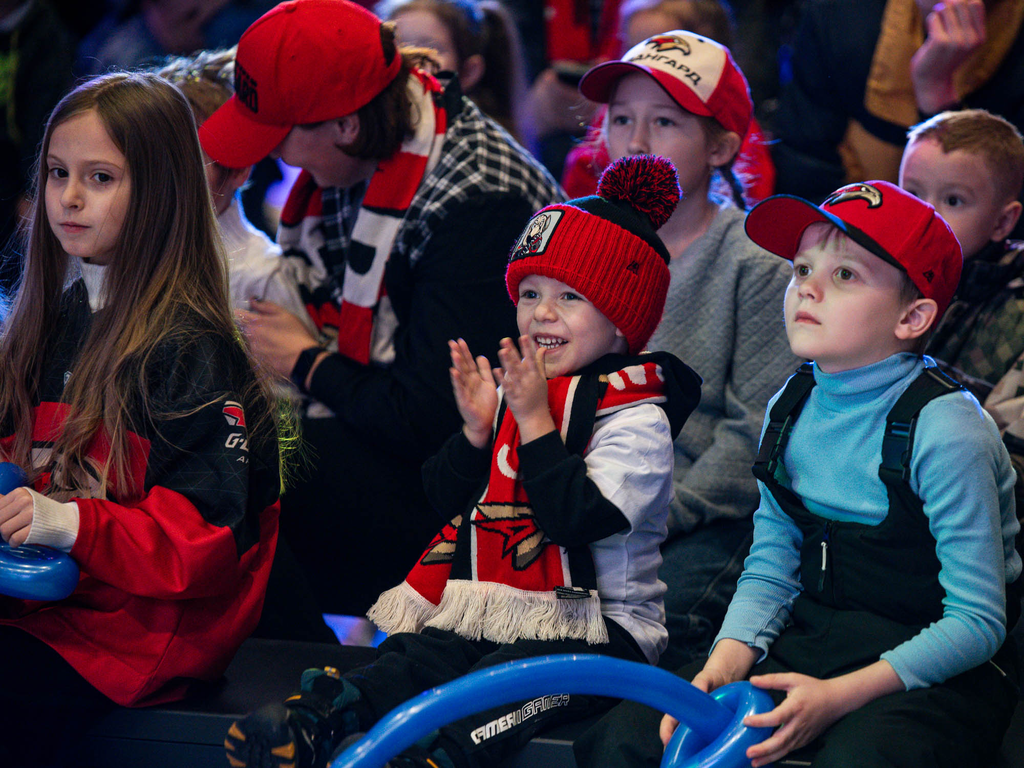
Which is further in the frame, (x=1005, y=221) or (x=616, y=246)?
(x=1005, y=221)

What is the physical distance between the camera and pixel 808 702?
3.76 ft

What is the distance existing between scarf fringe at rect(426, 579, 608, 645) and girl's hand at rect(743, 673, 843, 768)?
0.78 feet

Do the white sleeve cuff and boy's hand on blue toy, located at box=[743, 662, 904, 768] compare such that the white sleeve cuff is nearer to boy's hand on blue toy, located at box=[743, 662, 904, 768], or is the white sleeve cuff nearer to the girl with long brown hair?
the girl with long brown hair

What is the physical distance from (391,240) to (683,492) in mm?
667

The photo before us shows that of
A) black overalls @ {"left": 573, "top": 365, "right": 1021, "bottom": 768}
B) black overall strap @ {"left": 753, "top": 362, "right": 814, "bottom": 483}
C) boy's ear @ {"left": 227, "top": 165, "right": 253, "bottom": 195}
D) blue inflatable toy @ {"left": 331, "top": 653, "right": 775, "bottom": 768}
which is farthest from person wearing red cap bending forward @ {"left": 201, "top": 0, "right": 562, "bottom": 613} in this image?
blue inflatable toy @ {"left": 331, "top": 653, "right": 775, "bottom": 768}

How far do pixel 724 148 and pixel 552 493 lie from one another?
0.85 meters

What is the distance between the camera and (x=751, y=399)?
5.75ft

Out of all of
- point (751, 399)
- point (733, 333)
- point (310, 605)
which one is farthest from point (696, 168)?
point (310, 605)

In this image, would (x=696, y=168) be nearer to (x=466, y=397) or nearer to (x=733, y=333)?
(x=733, y=333)

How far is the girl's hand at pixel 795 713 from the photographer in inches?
44.2

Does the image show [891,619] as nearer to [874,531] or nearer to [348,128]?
[874,531]

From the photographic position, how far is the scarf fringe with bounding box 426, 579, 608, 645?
134 centimetres

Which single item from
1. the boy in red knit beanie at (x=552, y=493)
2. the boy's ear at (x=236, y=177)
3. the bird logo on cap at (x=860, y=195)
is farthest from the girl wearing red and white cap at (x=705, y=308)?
the boy's ear at (x=236, y=177)

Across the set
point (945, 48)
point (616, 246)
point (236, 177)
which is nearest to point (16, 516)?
point (616, 246)
